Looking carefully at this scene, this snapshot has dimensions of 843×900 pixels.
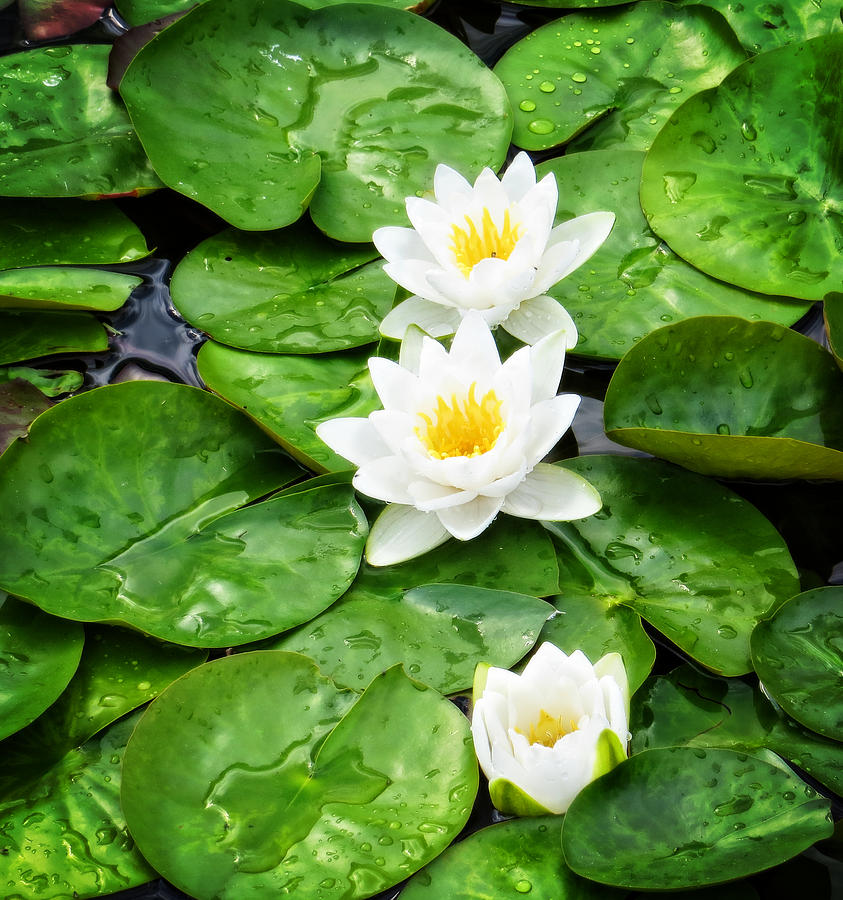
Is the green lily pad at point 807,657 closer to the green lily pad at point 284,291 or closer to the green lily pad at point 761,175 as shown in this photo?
the green lily pad at point 761,175

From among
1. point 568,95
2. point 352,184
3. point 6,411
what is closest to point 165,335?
point 6,411

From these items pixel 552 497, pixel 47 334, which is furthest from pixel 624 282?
pixel 47 334

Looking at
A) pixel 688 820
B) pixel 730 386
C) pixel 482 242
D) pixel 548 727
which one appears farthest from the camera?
pixel 482 242

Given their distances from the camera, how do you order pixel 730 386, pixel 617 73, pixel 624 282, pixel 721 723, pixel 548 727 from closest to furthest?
pixel 548 727 → pixel 721 723 → pixel 730 386 → pixel 624 282 → pixel 617 73

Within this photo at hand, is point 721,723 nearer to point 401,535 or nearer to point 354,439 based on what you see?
point 401,535

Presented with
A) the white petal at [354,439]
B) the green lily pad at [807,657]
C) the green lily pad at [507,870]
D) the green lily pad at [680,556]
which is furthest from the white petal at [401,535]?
the green lily pad at [807,657]
